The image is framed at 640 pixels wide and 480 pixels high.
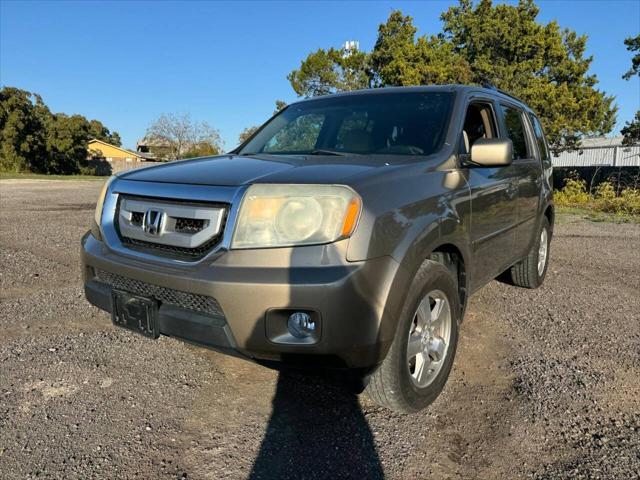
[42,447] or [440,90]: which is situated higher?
[440,90]

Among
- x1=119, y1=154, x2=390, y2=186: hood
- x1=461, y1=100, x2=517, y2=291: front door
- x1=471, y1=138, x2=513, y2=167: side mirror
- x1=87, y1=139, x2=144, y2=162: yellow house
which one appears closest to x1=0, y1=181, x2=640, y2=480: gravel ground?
x1=461, y1=100, x2=517, y2=291: front door

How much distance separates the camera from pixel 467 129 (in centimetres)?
353

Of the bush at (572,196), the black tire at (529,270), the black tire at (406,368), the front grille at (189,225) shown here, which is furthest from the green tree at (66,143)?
the black tire at (406,368)

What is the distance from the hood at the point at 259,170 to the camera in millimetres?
2322

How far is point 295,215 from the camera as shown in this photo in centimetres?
219

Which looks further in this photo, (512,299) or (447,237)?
(512,299)

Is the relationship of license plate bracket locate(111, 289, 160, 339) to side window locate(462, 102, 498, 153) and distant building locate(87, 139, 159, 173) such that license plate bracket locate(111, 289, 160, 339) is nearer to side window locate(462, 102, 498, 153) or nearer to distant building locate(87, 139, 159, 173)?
Result: side window locate(462, 102, 498, 153)

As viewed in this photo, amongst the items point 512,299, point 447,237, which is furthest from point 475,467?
point 512,299

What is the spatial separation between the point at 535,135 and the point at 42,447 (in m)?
4.82

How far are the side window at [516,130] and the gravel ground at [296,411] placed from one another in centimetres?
→ 145

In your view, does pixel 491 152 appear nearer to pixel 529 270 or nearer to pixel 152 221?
pixel 152 221

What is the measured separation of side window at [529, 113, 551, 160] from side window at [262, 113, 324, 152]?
2.48m

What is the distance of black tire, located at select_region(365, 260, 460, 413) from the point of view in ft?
7.70

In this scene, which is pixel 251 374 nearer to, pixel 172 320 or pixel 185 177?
pixel 172 320
